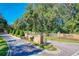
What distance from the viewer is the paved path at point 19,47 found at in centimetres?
217

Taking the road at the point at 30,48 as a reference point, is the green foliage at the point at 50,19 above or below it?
above

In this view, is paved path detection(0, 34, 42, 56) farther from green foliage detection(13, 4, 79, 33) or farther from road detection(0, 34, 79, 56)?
green foliage detection(13, 4, 79, 33)

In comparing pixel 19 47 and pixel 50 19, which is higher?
pixel 50 19

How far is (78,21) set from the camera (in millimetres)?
2232

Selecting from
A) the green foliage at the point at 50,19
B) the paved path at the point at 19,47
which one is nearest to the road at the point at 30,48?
the paved path at the point at 19,47

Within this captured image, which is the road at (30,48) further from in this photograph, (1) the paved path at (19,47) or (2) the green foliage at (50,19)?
(2) the green foliage at (50,19)

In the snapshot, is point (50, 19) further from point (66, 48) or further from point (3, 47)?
point (3, 47)

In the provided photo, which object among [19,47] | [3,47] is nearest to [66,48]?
[19,47]

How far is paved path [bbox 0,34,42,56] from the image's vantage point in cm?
217

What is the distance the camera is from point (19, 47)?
2201mm

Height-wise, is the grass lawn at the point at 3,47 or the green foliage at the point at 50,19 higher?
the green foliage at the point at 50,19

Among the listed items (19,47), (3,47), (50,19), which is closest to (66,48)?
(50,19)

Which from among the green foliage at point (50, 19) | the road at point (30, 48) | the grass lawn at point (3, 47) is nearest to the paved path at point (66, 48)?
the road at point (30, 48)

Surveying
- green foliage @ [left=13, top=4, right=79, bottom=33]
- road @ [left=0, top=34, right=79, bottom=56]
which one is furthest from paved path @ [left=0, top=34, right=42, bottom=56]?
green foliage @ [left=13, top=4, right=79, bottom=33]
